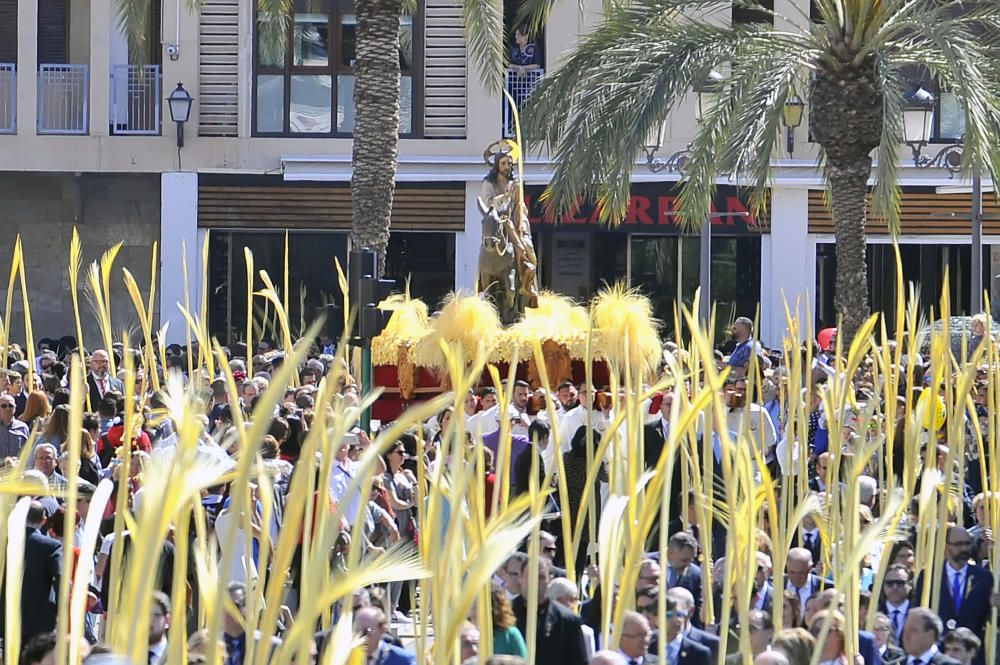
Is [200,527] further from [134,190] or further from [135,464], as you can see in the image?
[134,190]

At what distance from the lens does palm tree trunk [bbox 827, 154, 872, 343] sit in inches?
688

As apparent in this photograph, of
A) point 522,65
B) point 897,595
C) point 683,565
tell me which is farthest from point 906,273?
point 897,595

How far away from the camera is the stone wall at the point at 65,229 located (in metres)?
29.3

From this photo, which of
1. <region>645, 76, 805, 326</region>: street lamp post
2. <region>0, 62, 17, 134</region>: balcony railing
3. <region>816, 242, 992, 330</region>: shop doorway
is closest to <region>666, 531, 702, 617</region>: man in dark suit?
<region>645, 76, 805, 326</region>: street lamp post

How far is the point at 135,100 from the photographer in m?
28.6

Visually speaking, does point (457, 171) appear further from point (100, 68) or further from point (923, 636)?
point (923, 636)

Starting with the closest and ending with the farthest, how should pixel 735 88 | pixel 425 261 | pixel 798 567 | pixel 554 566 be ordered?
pixel 798 567, pixel 554 566, pixel 735 88, pixel 425 261

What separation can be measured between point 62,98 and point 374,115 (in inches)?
388

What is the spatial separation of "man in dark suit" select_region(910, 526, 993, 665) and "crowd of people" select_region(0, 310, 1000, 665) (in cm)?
1

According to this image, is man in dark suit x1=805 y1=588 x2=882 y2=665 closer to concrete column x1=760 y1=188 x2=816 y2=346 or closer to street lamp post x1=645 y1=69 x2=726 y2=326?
street lamp post x1=645 y1=69 x2=726 y2=326

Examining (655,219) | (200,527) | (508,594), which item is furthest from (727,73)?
(200,527)

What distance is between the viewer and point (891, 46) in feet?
55.8

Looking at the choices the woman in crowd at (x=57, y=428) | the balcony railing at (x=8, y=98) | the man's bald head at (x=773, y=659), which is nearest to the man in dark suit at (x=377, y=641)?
the man's bald head at (x=773, y=659)

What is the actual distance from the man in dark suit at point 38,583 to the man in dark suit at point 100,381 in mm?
5760
